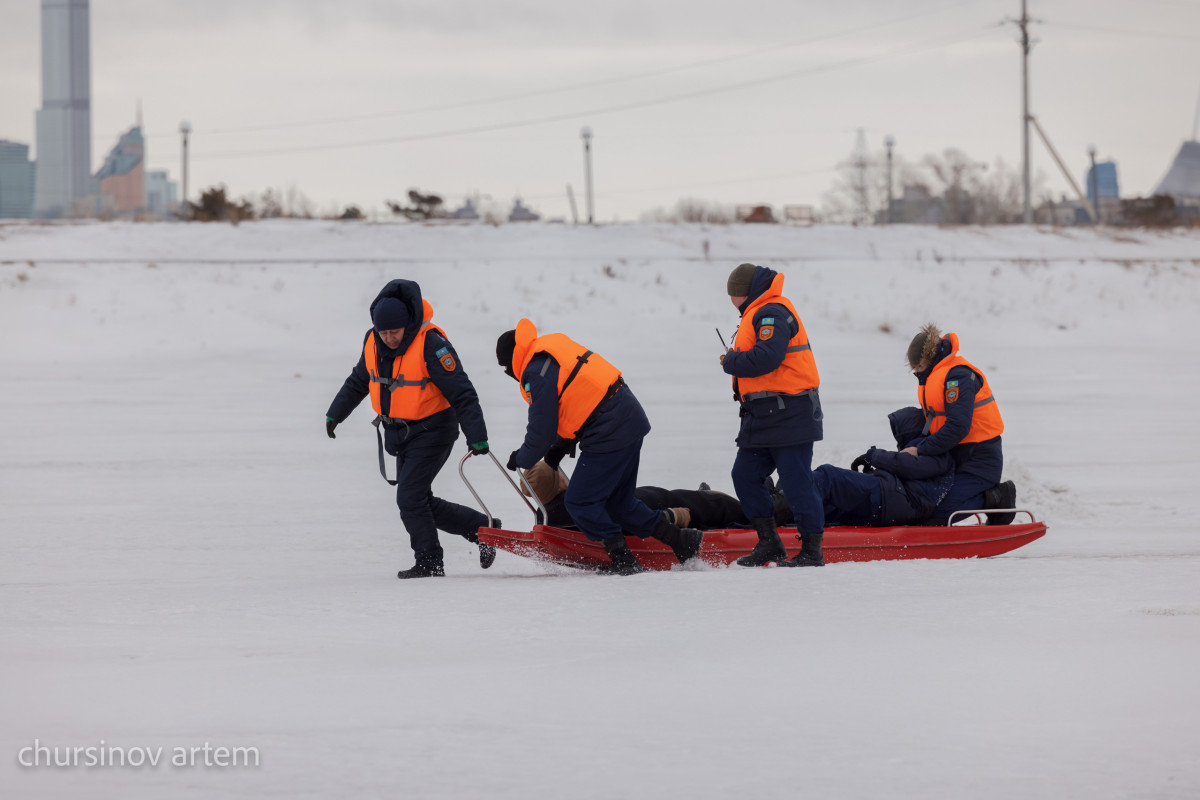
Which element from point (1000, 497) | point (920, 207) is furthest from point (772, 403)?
point (920, 207)

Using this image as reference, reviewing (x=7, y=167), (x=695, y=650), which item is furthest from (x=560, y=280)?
(x=7, y=167)

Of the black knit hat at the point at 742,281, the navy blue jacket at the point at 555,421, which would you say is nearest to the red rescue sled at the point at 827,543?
the navy blue jacket at the point at 555,421

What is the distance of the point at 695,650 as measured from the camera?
12.7 ft

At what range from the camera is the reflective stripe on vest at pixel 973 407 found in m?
6.04

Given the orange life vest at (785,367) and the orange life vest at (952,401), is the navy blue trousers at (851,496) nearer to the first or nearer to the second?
the orange life vest at (952,401)

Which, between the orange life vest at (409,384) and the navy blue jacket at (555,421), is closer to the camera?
the navy blue jacket at (555,421)

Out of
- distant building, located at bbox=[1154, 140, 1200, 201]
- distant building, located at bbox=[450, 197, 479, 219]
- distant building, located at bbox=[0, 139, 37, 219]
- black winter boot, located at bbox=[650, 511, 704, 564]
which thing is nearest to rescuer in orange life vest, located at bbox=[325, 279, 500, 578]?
black winter boot, located at bbox=[650, 511, 704, 564]

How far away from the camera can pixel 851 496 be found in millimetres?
6004

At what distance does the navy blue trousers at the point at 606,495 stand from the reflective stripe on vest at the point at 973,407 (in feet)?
5.48

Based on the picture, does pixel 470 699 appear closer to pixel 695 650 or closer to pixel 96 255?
pixel 695 650

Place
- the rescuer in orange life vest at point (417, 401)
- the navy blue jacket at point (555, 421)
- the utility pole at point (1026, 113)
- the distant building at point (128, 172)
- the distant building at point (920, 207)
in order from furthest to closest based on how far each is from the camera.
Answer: the distant building at point (920, 207), the distant building at point (128, 172), the utility pole at point (1026, 113), the rescuer in orange life vest at point (417, 401), the navy blue jacket at point (555, 421)

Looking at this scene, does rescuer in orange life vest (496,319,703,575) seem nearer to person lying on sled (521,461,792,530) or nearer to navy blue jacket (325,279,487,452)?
navy blue jacket (325,279,487,452)

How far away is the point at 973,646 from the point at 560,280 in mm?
19268

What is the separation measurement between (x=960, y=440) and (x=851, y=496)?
624 millimetres
